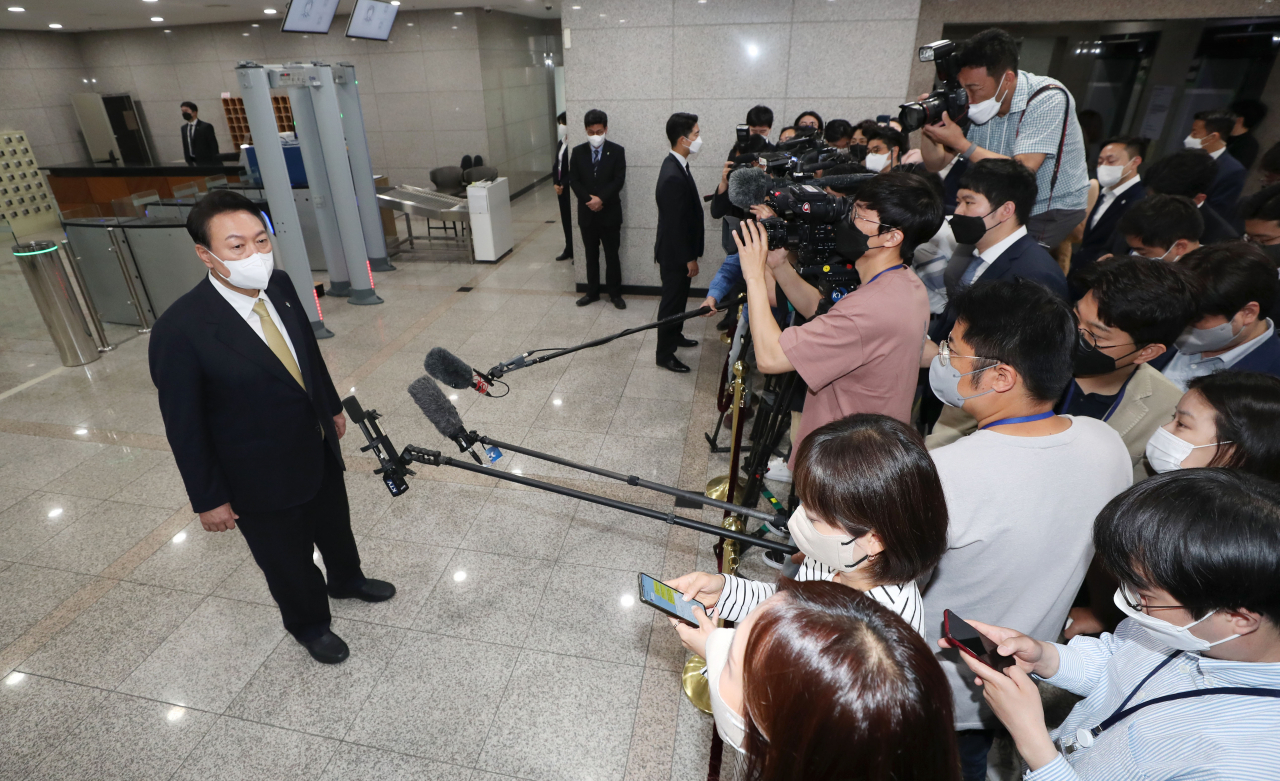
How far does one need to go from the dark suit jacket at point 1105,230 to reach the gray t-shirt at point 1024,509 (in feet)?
9.86

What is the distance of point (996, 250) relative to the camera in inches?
94.3

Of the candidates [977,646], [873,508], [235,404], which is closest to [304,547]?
[235,404]

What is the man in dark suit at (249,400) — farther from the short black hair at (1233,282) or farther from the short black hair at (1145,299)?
the short black hair at (1233,282)

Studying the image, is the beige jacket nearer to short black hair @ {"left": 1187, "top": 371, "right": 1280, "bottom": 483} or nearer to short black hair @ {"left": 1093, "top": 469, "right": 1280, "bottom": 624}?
short black hair @ {"left": 1187, "top": 371, "right": 1280, "bottom": 483}

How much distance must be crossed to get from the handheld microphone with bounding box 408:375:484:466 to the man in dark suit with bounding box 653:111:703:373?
8.95 feet

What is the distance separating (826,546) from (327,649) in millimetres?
2082

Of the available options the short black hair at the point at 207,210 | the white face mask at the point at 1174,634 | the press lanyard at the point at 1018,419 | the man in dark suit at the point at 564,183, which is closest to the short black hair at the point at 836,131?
the man in dark suit at the point at 564,183

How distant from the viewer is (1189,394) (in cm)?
145

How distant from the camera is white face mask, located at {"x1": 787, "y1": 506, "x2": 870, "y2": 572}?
3.74 ft

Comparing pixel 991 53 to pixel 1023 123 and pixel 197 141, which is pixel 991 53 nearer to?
pixel 1023 123

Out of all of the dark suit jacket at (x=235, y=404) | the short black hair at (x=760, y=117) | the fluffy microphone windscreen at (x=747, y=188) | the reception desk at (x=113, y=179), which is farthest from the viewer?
the reception desk at (x=113, y=179)

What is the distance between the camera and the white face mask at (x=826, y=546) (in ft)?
3.74

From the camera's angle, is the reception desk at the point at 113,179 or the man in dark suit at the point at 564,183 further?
the reception desk at the point at 113,179

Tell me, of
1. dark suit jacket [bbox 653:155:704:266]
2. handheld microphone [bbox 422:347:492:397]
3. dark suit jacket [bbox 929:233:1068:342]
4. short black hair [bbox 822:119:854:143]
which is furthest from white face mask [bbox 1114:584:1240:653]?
short black hair [bbox 822:119:854:143]
